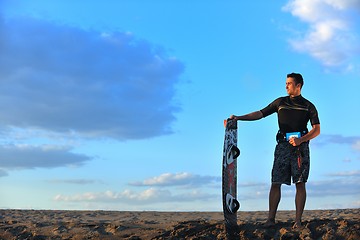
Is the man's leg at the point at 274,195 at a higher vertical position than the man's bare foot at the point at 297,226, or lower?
higher

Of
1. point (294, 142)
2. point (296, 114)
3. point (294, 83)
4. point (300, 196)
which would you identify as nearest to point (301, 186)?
point (300, 196)

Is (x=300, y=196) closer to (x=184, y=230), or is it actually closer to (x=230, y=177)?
(x=230, y=177)

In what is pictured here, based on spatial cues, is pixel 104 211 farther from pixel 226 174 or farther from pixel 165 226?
pixel 226 174

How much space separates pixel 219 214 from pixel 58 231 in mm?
5950

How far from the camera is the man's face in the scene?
7.04 meters

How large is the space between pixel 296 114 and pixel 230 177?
1493mm

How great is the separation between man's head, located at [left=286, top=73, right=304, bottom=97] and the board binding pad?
1.06m

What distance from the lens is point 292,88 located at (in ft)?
23.1

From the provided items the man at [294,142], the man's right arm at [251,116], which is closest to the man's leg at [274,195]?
the man at [294,142]

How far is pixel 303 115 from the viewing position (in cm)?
695

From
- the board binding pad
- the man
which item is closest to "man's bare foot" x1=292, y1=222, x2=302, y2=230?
the man

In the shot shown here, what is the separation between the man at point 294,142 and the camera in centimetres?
682

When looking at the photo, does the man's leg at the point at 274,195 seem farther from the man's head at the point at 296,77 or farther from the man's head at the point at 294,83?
the man's head at the point at 296,77

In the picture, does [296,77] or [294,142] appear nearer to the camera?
[294,142]
